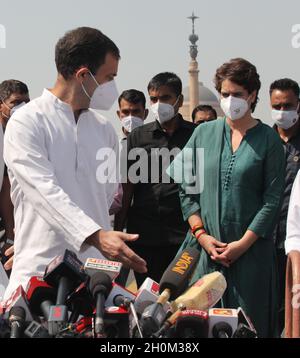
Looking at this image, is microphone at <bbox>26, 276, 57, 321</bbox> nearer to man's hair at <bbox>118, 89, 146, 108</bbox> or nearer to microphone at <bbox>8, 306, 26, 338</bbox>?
microphone at <bbox>8, 306, 26, 338</bbox>

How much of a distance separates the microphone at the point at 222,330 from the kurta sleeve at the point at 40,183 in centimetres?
63

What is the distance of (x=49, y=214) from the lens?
3871 mm

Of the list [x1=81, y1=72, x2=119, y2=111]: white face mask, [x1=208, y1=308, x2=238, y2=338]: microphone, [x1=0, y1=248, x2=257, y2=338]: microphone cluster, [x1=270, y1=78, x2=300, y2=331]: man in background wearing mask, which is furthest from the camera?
[x1=270, y1=78, x2=300, y2=331]: man in background wearing mask

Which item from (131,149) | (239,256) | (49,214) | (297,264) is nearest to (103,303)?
(49,214)

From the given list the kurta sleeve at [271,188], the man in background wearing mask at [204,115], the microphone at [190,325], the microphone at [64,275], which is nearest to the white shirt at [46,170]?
the microphone at [64,275]

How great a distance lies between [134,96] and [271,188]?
2.49 metres

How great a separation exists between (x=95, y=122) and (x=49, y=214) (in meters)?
0.75

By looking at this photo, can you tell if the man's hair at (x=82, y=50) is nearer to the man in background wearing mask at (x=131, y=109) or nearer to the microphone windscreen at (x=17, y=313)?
the microphone windscreen at (x=17, y=313)

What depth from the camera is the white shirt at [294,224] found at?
4195 mm

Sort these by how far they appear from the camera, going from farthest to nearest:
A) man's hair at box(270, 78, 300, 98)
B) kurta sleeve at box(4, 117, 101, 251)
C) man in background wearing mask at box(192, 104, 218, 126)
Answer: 1. man in background wearing mask at box(192, 104, 218, 126)
2. man's hair at box(270, 78, 300, 98)
3. kurta sleeve at box(4, 117, 101, 251)

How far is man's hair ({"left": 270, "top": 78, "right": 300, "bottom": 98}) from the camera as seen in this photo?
702cm

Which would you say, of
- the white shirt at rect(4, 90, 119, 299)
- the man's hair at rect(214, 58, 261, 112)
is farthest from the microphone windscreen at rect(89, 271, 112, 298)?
the man's hair at rect(214, 58, 261, 112)

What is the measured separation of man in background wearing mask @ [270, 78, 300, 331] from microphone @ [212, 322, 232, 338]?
10.4ft

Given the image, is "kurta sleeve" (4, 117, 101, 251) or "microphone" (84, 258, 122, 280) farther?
"kurta sleeve" (4, 117, 101, 251)
